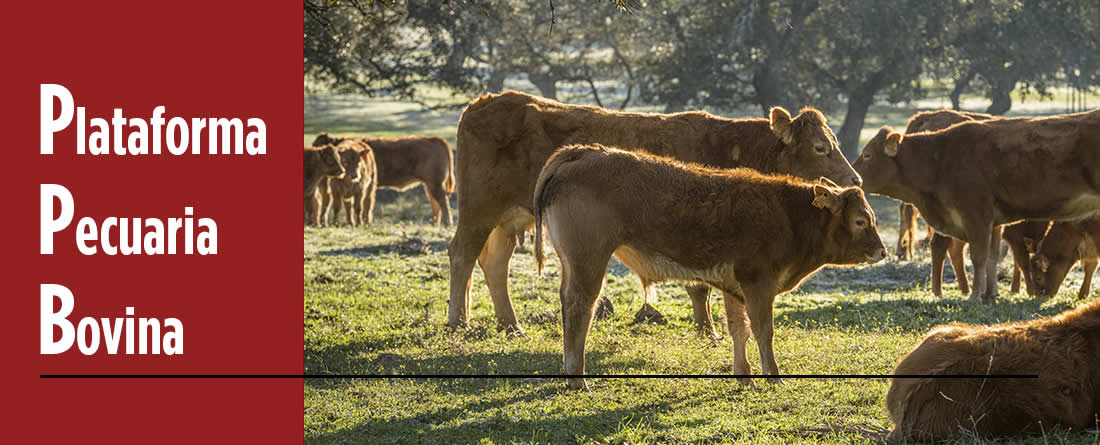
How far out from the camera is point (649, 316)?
1197 centimetres

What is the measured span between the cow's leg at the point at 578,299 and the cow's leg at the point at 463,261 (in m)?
3.04

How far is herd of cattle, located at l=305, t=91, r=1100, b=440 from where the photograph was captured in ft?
20.1

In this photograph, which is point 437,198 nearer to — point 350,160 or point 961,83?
point 350,160

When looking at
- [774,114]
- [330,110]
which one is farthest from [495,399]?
[330,110]

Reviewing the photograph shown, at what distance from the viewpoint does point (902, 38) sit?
38281 mm

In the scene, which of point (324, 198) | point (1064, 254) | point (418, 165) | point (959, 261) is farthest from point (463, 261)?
point (418, 165)

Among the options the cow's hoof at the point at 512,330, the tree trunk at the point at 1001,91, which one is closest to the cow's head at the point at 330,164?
the cow's hoof at the point at 512,330

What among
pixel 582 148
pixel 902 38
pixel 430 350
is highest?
pixel 902 38

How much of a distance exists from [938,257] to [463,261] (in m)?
6.51

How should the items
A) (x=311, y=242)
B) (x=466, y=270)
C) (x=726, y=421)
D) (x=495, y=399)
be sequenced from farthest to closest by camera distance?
1. (x=311, y=242)
2. (x=466, y=270)
3. (x=495, y=399)
4. (x=726, y=421)

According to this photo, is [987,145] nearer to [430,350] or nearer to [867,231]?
[867,231]

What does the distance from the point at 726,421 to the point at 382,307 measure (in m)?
6.48

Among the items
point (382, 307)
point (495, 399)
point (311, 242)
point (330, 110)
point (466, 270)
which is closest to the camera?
point (495, 399)

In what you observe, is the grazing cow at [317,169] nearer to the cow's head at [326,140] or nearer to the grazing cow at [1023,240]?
the cow's head at [326,140]
